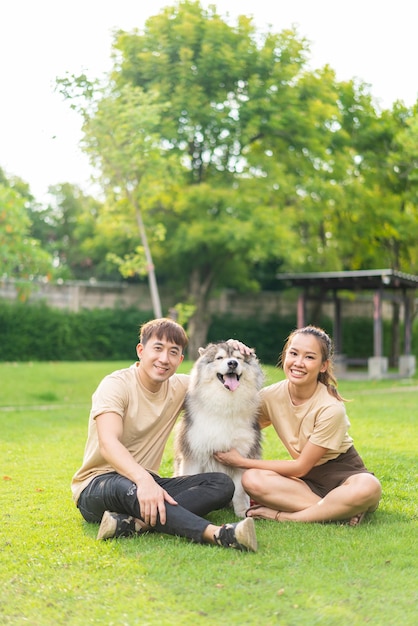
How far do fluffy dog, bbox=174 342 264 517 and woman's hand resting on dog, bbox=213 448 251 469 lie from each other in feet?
0.15

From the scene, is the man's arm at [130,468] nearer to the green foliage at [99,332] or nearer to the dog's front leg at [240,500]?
the dog's front leg at [240,500]

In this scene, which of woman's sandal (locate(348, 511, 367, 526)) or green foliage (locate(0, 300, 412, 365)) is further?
green foliage (locate(0, 300, 412, 365))

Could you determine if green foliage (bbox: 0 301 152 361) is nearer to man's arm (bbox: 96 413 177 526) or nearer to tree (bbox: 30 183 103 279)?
tree (bbox: 30 183 103 279)

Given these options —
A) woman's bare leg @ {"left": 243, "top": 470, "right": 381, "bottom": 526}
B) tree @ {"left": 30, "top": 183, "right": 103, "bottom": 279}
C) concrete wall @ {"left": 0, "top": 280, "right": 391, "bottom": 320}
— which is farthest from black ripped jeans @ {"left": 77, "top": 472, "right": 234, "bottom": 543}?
tree @ {"left": 30, "top": 183, "right": 103, "bottom": 279}

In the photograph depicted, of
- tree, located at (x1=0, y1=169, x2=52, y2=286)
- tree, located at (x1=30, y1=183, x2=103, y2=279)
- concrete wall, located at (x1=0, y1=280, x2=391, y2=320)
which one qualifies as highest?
tree, located at (x1=30, y1=183, x2=103, y2=279)

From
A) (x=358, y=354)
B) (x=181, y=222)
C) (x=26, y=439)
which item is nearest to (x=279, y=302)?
(x=358, y=354)

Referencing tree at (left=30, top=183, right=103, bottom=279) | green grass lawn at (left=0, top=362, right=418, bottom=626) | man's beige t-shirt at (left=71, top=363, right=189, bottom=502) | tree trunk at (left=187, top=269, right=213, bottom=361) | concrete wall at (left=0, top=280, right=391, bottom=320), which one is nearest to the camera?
green grass lawn at (left=0, top=362, right=418, bottom=626)

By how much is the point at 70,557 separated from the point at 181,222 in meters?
16.4

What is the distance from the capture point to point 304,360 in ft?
15.1

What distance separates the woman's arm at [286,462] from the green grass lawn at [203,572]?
35 centimetres

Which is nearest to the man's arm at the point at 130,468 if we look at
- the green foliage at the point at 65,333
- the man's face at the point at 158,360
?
the man's face at the point at 158,360

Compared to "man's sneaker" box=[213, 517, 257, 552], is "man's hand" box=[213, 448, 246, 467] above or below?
above

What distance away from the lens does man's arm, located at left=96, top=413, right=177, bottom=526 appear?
4.04 meters

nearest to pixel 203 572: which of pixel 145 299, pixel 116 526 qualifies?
pixel 116 526
